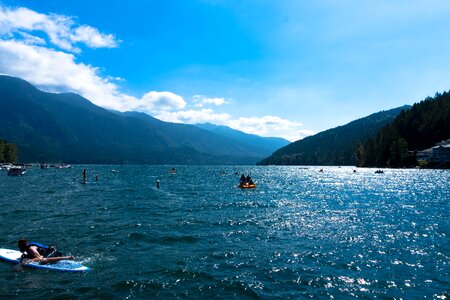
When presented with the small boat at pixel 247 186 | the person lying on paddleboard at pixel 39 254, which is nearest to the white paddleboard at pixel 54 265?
the person lying on paddleboard at pixel 39 254

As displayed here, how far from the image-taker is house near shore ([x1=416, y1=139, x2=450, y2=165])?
166m

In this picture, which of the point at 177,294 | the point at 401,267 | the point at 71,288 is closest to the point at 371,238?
the point at 401,267

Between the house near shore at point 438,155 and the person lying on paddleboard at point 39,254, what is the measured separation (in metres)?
184

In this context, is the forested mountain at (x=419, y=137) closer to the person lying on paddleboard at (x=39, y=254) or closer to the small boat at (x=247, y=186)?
the small boat at (x=247, y=186)

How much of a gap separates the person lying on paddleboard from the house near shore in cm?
18440

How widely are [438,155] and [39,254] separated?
18939 cm

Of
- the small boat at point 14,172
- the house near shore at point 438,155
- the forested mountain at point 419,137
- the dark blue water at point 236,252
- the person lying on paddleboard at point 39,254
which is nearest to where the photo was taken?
the dark blue water at point 236,252

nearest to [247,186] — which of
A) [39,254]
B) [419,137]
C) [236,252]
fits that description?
[236,252]

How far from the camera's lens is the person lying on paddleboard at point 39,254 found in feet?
67.2

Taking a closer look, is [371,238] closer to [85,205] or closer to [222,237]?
[222,237]

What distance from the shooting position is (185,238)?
27.3 metres

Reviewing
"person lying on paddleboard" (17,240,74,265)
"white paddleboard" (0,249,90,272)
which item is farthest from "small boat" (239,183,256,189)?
"white paddleboard" (0,249,90,272)

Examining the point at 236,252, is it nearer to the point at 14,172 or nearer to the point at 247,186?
the point at 247,186

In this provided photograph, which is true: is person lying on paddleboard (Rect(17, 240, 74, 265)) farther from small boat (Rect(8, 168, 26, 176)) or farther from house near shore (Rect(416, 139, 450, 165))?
house near shore (Rect(416, 139, 450, 165))
